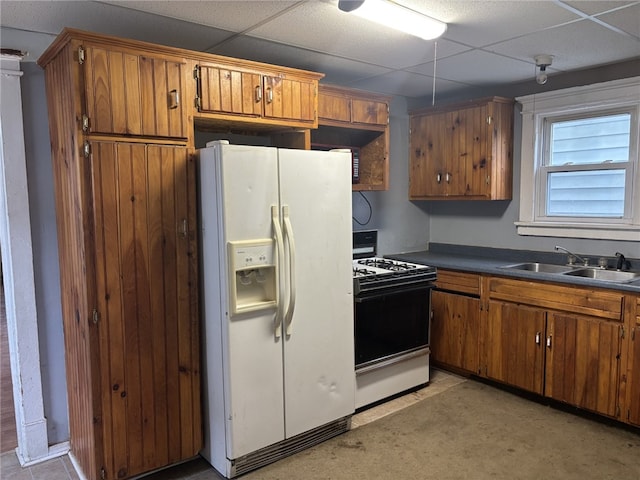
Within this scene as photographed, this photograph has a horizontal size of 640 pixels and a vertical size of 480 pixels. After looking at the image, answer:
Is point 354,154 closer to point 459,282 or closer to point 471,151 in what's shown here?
point 471,151

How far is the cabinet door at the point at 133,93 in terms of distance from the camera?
2139mm

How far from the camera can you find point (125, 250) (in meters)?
2.27

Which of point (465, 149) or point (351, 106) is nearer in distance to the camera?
point (351, 106)

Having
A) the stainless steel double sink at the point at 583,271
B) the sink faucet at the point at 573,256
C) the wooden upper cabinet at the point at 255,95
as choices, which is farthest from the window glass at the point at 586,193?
the wooden upper cabinet at the point at 255,95

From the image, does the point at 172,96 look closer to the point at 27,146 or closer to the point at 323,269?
the point at 27,146

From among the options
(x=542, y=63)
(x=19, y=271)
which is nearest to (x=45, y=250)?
(x=19, y=271)

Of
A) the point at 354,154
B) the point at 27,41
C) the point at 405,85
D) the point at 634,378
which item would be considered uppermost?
the point at 405,85

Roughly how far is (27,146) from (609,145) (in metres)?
3.79

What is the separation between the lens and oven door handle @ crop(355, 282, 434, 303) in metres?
3.01

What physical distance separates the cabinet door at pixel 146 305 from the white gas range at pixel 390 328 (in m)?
1.08

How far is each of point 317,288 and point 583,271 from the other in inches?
80.3

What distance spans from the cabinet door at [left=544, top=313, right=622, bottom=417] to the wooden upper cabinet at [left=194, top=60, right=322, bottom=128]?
2072 millimetres

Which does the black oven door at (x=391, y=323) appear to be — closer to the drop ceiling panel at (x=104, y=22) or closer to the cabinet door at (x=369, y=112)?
the cabinet door at (x=369, y=112)

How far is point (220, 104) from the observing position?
99.7 inches
